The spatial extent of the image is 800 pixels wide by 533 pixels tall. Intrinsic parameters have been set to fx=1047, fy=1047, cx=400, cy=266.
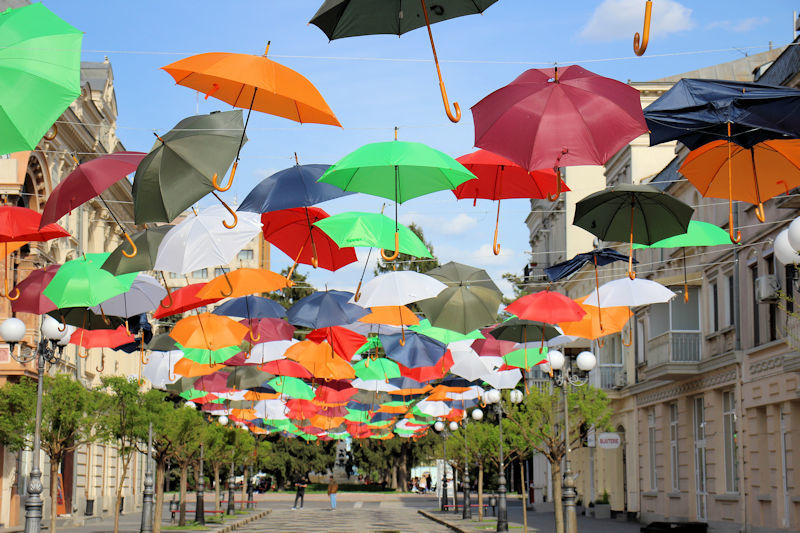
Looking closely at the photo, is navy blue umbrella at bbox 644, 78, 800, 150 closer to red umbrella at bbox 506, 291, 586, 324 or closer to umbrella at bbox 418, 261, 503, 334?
red umbrella at bbox 506, 291, 586, 324

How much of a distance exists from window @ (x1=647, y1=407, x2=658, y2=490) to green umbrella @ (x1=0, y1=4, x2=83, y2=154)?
33.1 m

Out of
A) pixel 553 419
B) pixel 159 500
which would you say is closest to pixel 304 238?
pixel 159 500

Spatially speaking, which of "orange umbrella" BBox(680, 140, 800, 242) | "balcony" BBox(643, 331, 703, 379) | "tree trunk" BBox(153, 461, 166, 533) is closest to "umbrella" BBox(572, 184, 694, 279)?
"orange umbrella" BBox(680, 140, 800, 242)

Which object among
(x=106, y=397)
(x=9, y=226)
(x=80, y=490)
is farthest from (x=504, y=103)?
(x=80, y=490)

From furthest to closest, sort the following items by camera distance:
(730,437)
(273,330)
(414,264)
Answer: (414,264)
(730,437)
(273,330)

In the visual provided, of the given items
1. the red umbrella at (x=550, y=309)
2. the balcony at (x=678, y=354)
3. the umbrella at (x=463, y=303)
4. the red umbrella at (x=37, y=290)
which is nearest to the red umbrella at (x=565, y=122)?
the red umbrella at (x=550, y=309)

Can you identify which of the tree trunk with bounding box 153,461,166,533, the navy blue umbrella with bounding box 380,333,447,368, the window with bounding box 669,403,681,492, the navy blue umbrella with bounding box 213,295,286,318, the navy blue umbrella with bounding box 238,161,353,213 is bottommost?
the tree trunk with bounding box 153,461,166,533

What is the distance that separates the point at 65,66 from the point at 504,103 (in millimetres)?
4201

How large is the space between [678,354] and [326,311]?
1649 cm

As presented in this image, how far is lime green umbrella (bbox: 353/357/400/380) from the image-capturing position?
2725 centimetres

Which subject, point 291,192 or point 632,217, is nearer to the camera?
point 632,217

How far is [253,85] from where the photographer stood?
1044cm

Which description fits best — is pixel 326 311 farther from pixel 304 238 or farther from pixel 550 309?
pixel 550 309

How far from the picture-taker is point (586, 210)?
1343 centimetres
